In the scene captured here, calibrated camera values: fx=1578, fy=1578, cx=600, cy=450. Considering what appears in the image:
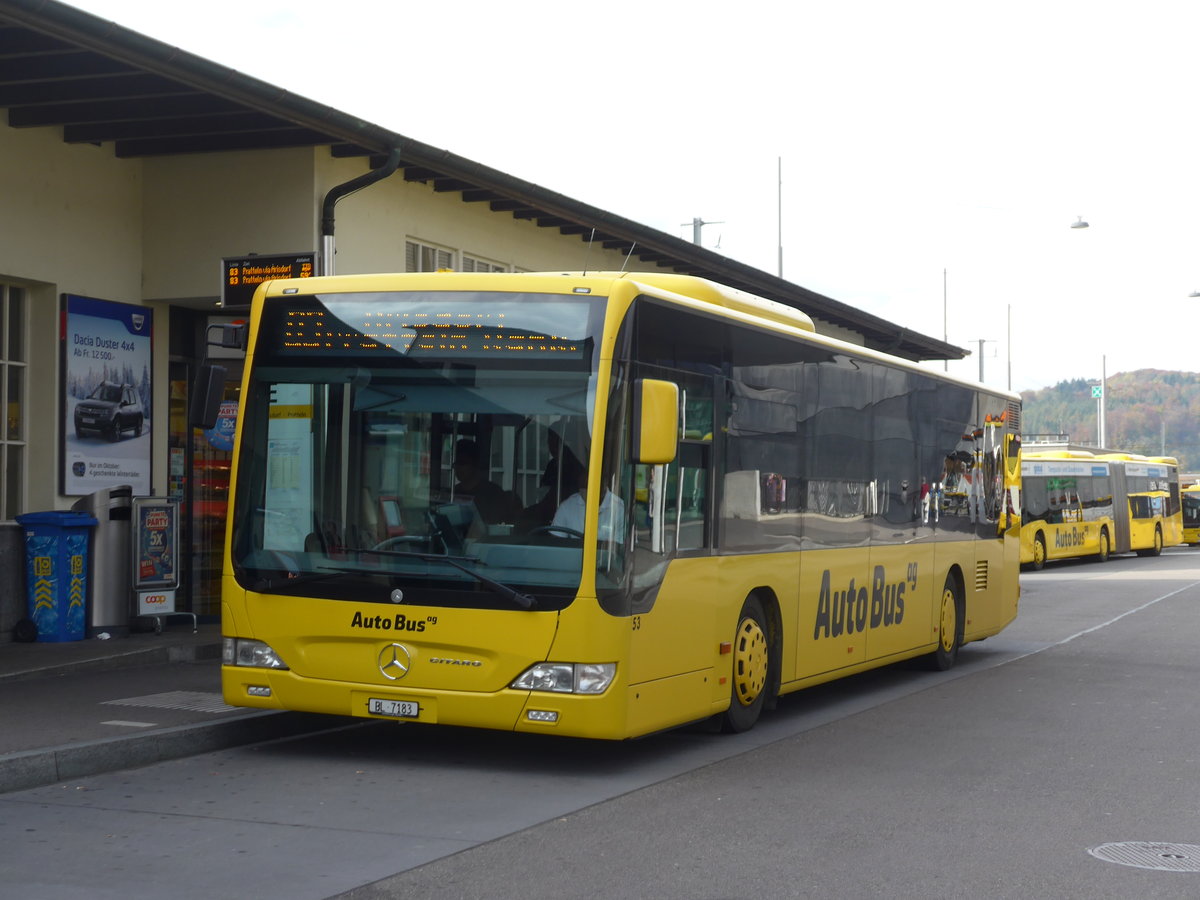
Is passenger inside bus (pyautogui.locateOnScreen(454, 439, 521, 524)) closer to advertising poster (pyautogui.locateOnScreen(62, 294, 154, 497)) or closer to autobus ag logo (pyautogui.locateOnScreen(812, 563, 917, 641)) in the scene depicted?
autobus ag logo (pyautogui.locateOnScreen(812, 563, 917, 641))

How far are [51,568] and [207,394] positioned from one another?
17.0 feet

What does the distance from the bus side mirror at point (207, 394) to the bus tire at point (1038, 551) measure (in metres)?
34.1

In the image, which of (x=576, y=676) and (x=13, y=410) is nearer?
(x=576, y=676)

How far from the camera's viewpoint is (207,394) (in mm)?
9430

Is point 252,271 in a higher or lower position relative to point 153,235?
lower

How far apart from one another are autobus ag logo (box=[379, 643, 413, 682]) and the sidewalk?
1422mm

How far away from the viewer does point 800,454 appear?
11539 mm

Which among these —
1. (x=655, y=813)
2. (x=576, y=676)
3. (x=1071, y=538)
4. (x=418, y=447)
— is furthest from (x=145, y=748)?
(x=1071, y=538)

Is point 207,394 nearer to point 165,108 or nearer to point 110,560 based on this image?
point 165,108

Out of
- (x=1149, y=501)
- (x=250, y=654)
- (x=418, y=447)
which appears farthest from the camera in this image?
(x=1149, y=501)

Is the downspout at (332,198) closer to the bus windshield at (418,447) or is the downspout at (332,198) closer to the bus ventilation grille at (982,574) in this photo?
the bus windshield at (418,447)

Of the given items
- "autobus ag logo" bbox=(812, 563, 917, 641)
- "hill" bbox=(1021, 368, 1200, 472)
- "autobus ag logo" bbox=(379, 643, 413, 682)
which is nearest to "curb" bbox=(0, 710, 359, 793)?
"autobus ag logo" bbox=(379, 643, 413, 682)

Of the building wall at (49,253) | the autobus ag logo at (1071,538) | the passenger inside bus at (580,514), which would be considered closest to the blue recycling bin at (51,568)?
the building wall at (49,253)

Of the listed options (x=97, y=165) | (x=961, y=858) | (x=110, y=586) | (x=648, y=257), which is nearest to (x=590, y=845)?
(x=961, y=858)
